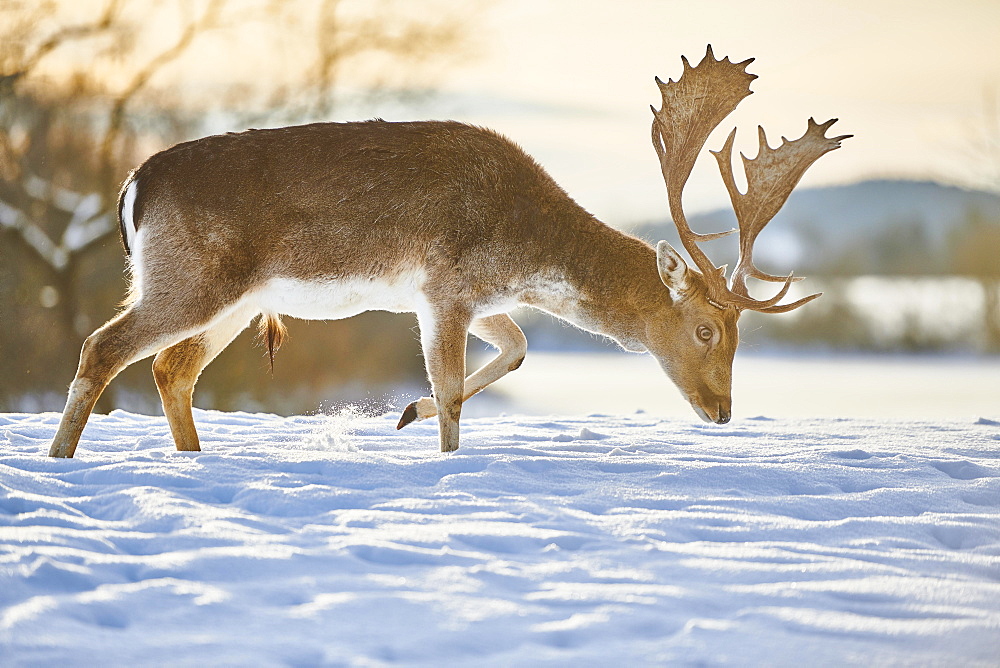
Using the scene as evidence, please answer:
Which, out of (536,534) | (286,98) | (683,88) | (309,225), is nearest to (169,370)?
(309,225)

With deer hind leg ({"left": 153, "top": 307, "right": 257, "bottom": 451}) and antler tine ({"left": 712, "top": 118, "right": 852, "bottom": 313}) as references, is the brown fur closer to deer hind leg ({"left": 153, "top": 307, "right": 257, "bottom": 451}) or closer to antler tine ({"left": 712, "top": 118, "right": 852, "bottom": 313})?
deer hind leg ({"left": 153, "top": 307, "right": 257, "bottom": 451})

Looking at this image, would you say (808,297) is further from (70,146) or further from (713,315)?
(70,146)

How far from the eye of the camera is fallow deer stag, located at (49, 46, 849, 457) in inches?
246

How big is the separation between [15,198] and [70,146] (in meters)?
1.19

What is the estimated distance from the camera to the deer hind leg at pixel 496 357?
24.6 feet

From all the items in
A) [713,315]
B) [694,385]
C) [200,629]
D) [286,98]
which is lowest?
[200,629]

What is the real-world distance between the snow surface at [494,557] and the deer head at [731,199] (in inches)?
22.8

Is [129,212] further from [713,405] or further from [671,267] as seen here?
[713,405]

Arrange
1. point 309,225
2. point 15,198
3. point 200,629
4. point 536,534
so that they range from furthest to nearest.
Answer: point 15,198, point 309,225, point 536,534, point 200,629

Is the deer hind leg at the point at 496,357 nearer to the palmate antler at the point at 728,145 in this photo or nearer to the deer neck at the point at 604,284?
the deer neck at the point at 604,284

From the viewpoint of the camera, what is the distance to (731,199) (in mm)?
7031

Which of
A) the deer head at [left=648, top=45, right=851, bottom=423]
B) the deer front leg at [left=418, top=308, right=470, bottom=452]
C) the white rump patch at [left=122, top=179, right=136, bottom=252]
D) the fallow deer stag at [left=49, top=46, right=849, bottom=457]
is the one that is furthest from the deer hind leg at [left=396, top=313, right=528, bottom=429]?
the white rump patch at [left=122, top=179, right=136, bottom=252]

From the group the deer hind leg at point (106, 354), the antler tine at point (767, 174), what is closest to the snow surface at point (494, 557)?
the deer hind leg at point (106, 354)

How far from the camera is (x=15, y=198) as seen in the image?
55.6 feet
